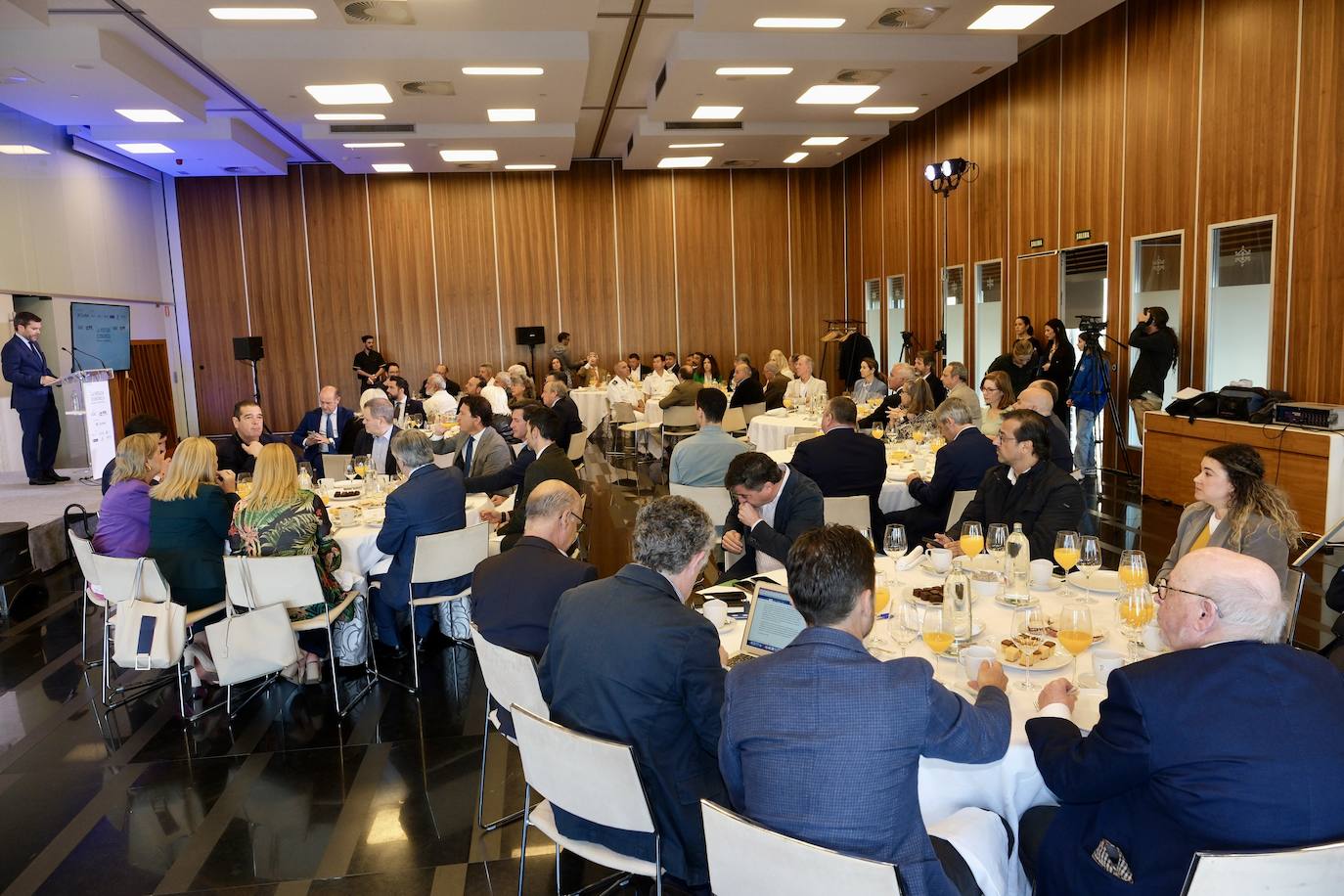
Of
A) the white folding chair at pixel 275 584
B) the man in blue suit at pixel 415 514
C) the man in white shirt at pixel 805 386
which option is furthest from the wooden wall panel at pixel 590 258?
the white folding chair at pixel 275 584

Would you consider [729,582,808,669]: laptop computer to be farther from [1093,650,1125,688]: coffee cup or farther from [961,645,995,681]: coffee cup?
[1093,650,1125,688]: coffee cup

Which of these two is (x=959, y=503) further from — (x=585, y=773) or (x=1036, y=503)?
(x=585, y=773)

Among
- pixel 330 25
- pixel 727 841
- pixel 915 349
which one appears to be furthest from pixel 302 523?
pixel 915 349

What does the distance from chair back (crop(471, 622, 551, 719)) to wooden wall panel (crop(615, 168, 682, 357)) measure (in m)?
14.8

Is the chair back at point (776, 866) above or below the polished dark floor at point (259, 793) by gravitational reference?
above

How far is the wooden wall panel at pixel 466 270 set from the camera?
1678 centimetres

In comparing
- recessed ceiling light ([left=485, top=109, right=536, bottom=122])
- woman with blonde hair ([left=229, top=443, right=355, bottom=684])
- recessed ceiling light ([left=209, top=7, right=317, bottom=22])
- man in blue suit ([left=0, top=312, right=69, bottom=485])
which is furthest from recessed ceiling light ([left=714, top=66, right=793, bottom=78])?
man in blue suit ([left=0, top=312, right=69, bottom=485])

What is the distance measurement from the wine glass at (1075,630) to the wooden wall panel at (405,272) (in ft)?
51.0

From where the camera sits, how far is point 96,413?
11820 millimetres

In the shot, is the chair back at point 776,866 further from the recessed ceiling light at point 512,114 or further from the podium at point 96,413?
the podium at point 96,413

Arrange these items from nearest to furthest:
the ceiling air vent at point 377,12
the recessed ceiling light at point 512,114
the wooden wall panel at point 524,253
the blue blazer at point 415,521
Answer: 1. the blue blazer at point 415,521
2. the ceiling air vent at point 377,12
3. the recessed ceiling light at point 512,114
4. the wooden wall panel at point 524,253

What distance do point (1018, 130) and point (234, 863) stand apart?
11.3 metres

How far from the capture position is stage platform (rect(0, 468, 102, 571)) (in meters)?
7.45

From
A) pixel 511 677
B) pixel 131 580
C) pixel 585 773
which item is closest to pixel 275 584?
pixel 131 580
